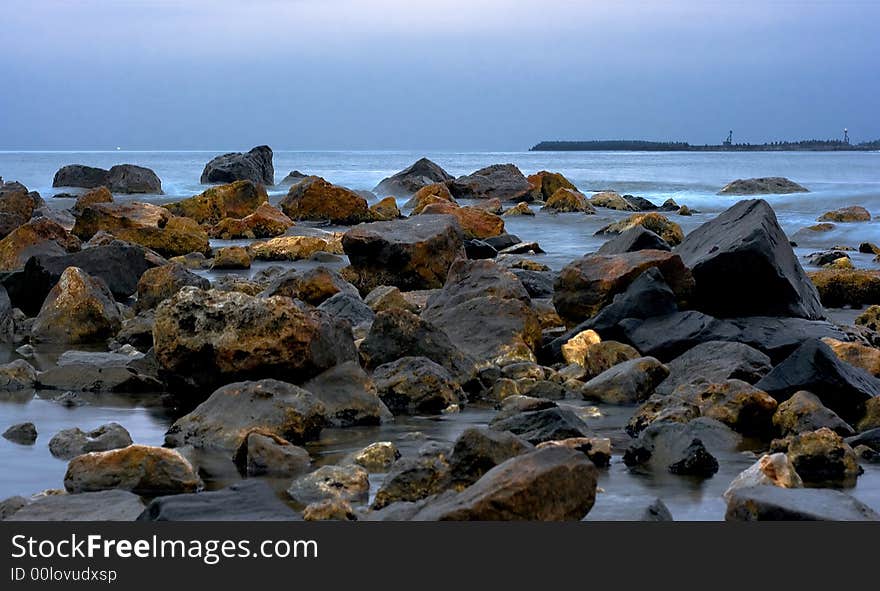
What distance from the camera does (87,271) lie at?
11.9m

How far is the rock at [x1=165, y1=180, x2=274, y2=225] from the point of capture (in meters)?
23.9

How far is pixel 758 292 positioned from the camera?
8.88 m

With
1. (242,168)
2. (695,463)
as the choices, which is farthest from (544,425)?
(242,168)

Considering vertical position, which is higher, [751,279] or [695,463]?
[751,279]

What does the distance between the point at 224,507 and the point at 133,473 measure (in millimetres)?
905

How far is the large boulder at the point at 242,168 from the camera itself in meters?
42.4

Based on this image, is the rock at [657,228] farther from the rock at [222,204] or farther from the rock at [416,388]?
the rock at [416,388]

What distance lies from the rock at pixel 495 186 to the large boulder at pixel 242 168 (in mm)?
8379

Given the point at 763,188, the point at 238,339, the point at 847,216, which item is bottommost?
the point at 763,188

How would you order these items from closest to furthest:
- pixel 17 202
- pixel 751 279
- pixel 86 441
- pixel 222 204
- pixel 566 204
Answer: pixel 86 441 < pixel 751 279 < pixel 17 202 < pixel 222 204 < pixel 566 204

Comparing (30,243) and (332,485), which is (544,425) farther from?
(30,243)

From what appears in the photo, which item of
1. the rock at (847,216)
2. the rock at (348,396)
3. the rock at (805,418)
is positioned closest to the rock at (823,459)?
the rock at (805,418)

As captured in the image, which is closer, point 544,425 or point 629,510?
point 629,510

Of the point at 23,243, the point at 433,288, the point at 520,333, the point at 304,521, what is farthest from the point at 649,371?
the point at 23,243
